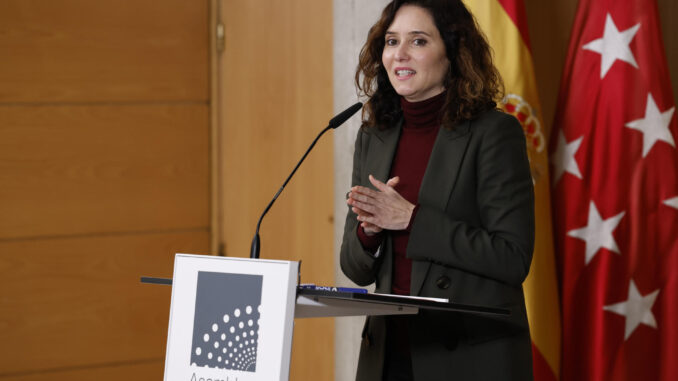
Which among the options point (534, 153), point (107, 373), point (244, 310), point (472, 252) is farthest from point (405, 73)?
point (107, 373)

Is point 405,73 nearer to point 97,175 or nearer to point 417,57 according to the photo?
point 417,57

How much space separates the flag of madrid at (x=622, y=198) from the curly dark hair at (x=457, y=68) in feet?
2.74

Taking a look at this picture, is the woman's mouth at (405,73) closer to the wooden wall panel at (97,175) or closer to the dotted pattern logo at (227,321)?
the dotted pattern logo at (227,321)

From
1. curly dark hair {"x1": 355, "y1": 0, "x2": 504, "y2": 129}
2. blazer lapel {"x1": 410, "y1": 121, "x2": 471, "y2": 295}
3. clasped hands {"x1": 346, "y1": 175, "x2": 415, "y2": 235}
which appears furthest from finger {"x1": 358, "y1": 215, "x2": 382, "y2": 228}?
curly dark hair {"x1": 355, "y1": 0, "x2": 504, "y2": 129}

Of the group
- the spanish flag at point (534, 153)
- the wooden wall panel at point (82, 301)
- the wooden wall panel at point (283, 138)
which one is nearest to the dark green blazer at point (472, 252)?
the spanish flag at point (534, 153)

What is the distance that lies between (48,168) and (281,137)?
110cm

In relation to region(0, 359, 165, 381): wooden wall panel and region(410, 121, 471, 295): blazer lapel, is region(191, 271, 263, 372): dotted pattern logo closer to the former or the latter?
region(410, 121, 471, 295): blazer lapel

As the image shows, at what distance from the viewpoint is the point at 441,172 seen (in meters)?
1.64

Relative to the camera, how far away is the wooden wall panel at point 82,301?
11.4 feet

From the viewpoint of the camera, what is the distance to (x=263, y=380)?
1.24 meters

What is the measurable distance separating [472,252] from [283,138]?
1918 mm

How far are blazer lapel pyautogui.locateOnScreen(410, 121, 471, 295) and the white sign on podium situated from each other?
1.42ft

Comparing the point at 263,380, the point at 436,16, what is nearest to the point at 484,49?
the point at 436,16

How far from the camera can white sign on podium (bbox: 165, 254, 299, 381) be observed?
1.23 m
